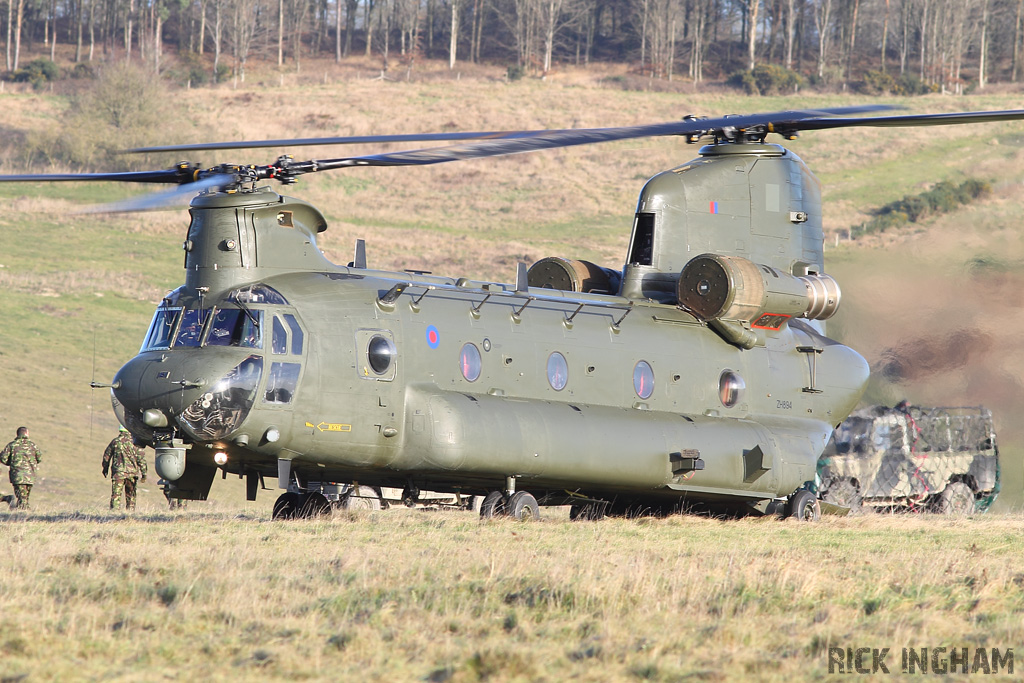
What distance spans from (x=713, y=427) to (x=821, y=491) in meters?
6.07

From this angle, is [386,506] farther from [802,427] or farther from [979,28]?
[979,28]

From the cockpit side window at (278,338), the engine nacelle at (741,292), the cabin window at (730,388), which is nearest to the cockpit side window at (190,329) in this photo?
the cockpit side window at (278,338)

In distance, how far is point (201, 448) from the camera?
14.9 m

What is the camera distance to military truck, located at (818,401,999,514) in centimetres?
2364

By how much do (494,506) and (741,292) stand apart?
523 cm

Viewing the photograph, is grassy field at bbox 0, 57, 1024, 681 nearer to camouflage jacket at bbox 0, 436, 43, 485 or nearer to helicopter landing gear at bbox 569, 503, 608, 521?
camouflage jacket at bbox 0, 436, 43, 485

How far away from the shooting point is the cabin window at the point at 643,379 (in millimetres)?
18109

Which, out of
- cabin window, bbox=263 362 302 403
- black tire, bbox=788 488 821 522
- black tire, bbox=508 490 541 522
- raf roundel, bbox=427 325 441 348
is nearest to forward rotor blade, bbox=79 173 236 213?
cabin window, bbox=263 362 302 403

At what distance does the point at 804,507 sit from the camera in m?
19.6

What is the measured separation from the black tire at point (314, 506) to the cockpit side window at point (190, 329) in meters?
3.26

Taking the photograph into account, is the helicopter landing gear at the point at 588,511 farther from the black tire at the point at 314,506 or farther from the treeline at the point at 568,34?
the treeline at the point at 568,34

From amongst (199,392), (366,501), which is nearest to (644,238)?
(366,501)

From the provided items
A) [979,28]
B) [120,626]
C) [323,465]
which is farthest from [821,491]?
[979,28]

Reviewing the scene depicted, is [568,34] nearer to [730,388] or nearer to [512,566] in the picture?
[730,388]
